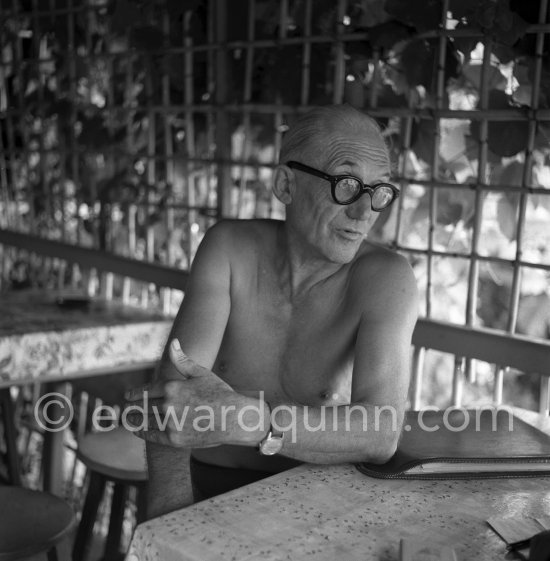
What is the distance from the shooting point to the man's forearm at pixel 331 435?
1540 millimetres

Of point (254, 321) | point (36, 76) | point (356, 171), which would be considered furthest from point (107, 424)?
point (356, 171)

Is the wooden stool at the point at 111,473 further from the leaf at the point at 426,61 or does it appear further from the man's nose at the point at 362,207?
the leaf at the point at 426,61

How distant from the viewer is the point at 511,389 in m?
3.52

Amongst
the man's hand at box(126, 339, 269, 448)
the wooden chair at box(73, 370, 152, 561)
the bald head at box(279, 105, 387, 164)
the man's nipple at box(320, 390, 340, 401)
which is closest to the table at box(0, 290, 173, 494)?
the wooden chair at box(73, 370, 152, 561)

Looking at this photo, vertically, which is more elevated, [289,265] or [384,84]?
[384,84]

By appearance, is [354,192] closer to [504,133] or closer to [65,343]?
[504,133]

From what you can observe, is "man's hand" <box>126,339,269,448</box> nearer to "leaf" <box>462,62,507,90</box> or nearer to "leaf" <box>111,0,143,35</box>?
"leaf" <box>462,62,507,90</box>

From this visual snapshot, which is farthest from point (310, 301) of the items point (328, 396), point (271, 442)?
point (271, 442)

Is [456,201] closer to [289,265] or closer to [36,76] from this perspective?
[289,265]

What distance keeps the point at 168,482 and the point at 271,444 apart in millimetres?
222

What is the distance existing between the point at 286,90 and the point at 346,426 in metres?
1.54

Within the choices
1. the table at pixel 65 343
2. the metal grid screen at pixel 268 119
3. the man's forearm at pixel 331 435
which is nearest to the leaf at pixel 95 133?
the metal grid screen at pixel 268 119

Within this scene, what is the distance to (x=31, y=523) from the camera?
6.34ft

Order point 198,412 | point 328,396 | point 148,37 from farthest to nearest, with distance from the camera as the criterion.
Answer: point 148,37
point 328,396
point 198,412
